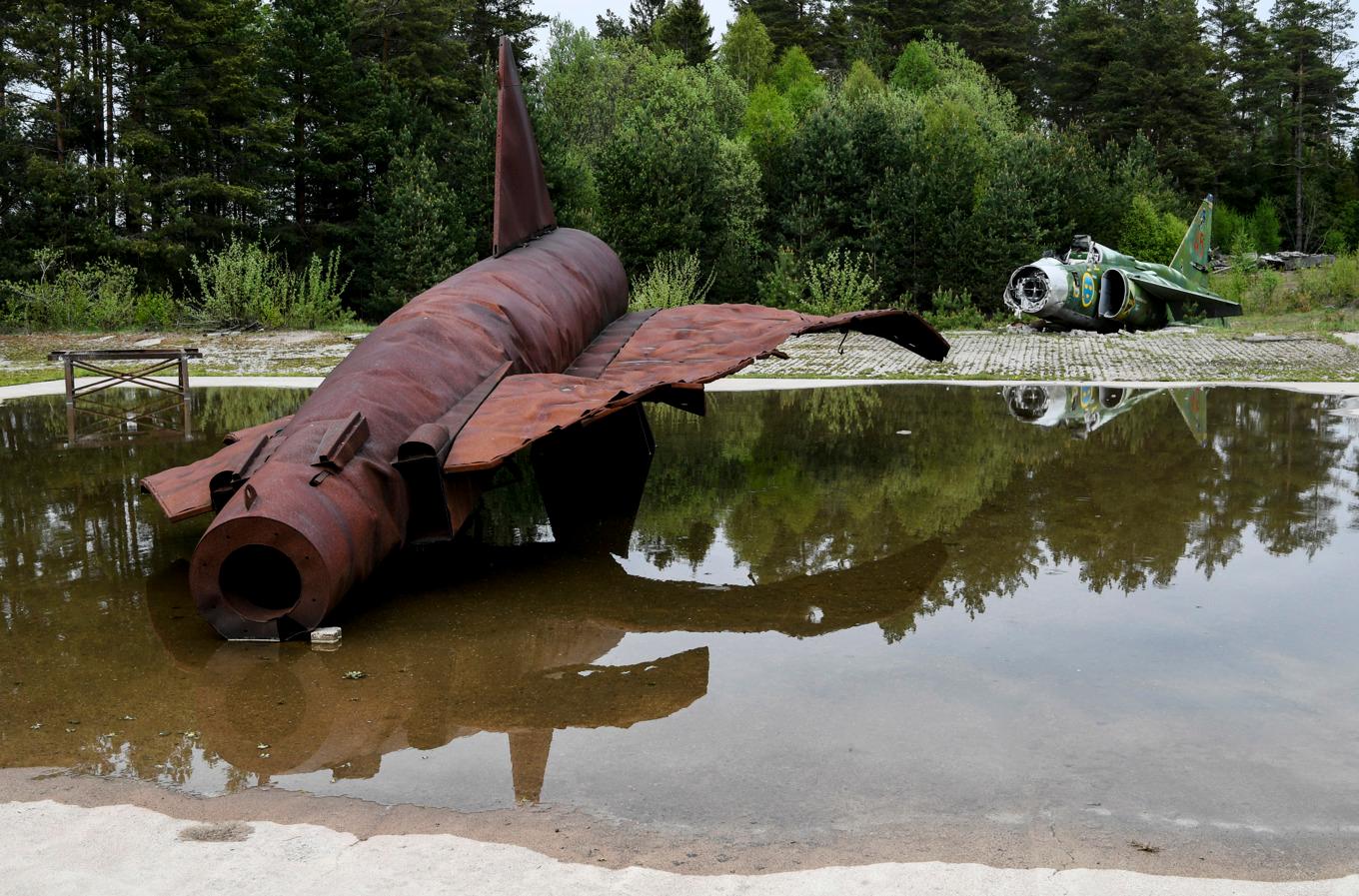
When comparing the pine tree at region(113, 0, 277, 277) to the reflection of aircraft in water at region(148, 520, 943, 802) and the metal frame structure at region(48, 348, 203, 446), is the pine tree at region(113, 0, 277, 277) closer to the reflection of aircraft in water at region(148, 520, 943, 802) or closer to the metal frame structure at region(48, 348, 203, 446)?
the metal frame structure at region(48, 348, 203, 446)

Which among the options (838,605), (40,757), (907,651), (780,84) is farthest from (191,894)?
(780,84)

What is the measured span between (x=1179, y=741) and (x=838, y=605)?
236cm

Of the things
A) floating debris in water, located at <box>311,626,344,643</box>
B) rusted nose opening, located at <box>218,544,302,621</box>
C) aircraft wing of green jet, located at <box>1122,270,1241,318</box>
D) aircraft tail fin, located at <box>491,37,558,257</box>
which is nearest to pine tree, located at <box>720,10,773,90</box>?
aircraft wing of green jet, located at <box>1122,270,1241,318</box>

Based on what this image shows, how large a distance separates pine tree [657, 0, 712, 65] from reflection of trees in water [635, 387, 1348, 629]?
161 ft

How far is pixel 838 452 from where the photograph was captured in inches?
472

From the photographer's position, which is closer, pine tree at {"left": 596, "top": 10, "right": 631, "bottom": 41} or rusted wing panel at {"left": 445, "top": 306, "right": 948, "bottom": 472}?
rusted wing panel at {"left": 445, "top": 306, "right": 948, "bottom": 472}

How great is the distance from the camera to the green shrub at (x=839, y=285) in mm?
28922

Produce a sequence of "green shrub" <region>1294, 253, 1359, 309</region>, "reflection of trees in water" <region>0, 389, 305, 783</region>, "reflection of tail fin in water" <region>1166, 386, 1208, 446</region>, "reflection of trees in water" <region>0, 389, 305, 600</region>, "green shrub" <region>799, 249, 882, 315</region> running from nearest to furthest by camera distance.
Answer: "reflection of trees in water" <region>0, 389, 305, 783</region> → "reflection of trees in water" <region>0, 389, 305, 600</region> → "reflection of tail fin in water" <region>1166, 386, 1208, 446</region> → "green shrub" <region>799, 249, 882, 315</region> → "green shrub" <region>1294, 253, 1359, 309</region>

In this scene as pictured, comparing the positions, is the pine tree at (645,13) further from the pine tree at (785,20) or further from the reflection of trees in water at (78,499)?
the reflection of trees in water at (78,499)

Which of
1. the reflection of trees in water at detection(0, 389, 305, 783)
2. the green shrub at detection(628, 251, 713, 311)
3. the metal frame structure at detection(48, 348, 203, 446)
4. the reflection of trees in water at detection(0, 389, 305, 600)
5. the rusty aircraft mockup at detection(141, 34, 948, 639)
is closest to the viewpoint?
the reflection of trees in water at detection(0, 389, 305, 783)

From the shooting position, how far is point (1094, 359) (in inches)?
814

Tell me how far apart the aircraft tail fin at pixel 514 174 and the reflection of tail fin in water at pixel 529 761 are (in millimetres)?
6927

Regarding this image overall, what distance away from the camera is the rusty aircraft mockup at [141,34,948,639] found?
20.4ft

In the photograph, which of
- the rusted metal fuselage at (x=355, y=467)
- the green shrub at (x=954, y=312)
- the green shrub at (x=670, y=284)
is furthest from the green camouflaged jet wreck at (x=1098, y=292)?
the rusted metal fuselage at (x=355, y=467)
